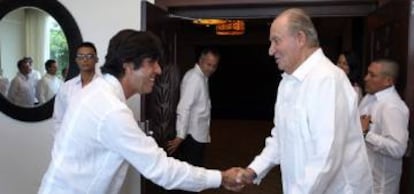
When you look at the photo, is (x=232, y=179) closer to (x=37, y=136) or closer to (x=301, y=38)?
(x=301, y=38)

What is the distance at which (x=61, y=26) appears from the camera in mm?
3908

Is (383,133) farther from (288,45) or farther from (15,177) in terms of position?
(15,177)

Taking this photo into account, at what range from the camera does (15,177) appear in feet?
13.4

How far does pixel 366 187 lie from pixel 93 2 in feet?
9.05

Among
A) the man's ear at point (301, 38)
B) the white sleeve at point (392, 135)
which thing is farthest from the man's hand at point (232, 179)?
the white sleeve at point (392, 135)

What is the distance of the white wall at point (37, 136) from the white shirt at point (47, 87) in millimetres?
210

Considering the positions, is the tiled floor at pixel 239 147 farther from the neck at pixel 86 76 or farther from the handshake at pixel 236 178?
the handshake at pixel 236 178

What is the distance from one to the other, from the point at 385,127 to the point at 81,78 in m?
2.10

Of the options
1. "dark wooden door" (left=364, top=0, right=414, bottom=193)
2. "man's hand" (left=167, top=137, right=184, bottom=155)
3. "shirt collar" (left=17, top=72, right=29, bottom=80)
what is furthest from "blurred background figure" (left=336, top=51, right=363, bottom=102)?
"shirt collar" (left=17, top=72, right=29, bottom=80)

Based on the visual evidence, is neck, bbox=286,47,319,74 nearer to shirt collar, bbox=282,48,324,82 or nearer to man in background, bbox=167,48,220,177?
shirt collar, bbox=282,48,324,82

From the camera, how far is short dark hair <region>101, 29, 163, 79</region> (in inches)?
66.5

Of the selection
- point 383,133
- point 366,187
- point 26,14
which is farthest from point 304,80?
point 26,14

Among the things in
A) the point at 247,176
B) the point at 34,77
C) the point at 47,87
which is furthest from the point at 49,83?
the point at 247,176

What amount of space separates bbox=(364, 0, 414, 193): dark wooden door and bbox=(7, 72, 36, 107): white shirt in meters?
2.81
